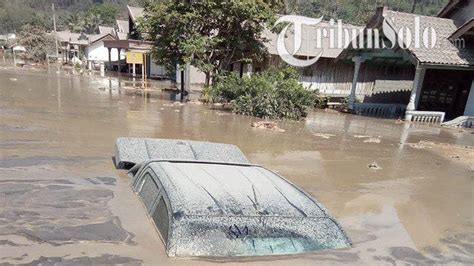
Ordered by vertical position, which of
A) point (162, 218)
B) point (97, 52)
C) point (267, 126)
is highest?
point (97, 52)

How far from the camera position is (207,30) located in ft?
62.4

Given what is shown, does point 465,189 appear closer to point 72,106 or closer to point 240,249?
point 240,249

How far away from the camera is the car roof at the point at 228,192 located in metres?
4.09

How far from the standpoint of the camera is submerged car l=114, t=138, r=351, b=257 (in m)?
3.98

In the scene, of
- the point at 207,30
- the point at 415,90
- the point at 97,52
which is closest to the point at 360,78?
the point at 415,90

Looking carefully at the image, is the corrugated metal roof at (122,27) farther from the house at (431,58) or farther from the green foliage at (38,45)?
the house at (431,58)

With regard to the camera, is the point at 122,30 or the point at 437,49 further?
the point at 122,30

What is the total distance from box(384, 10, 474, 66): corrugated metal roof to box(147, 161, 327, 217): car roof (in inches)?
579

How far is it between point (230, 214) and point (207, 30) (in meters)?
16.0

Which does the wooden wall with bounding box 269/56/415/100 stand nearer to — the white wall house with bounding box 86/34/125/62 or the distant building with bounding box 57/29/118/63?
the distant building with bounding box 57/29/118/63

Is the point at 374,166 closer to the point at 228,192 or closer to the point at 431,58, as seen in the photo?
the point at 228,192

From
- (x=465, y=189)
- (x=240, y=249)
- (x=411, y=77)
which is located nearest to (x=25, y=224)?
(x=240, y=249)

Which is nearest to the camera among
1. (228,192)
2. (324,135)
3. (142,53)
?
(228,192)

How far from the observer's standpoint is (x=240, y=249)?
4.08 meters
